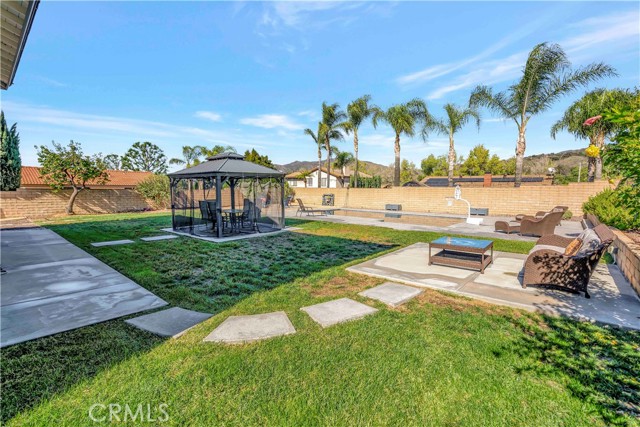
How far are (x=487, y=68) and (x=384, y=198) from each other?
33.9 feet

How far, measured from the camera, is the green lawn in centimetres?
208

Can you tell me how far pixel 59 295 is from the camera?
4.45 metres

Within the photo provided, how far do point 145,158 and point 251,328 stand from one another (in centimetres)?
7254

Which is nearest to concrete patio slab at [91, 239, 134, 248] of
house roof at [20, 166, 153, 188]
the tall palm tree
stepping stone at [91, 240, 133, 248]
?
stepping stone at [91, 240, 133, 248]

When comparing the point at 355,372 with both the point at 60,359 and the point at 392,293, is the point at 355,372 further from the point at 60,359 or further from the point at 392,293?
the point at 60,359

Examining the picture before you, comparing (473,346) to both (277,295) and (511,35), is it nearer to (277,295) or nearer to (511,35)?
(277,295)

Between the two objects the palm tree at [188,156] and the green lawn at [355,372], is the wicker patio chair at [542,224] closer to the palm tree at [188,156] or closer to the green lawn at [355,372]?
the green lawn at [355,372]

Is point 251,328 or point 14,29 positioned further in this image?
point 14,29

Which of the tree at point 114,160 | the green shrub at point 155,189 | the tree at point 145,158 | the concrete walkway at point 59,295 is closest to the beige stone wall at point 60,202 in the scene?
the green shrub at point 155,189

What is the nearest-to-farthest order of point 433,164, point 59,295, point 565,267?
point 565,267, point 59,295, point 433,164

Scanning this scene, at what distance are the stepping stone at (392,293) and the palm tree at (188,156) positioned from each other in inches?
1754

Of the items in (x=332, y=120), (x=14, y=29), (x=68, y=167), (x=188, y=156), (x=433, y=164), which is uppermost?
(x=332, y=120)

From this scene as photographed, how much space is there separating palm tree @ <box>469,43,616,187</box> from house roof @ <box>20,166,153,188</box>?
87.5ft

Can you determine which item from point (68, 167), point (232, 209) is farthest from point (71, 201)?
point (232, 209)
